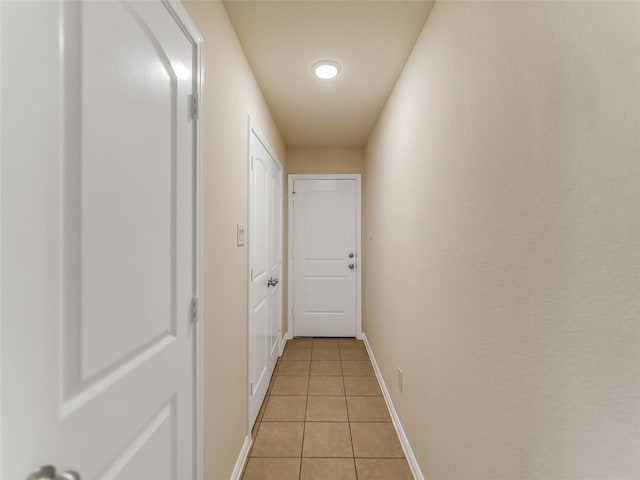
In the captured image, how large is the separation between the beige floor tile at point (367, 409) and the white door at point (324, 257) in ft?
4.54

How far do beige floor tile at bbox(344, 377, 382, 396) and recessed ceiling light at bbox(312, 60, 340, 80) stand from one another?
7.85 ft

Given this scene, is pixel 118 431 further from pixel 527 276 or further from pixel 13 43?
pixel 527 276

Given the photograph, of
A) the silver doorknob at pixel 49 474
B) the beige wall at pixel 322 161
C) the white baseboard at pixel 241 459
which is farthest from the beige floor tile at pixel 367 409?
the beige wall at pixel 322 161

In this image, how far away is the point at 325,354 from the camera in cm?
318

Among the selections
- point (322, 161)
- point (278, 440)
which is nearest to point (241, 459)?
point (278, 440)

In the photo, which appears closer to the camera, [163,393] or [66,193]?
[66,193]

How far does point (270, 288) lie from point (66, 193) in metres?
2.10

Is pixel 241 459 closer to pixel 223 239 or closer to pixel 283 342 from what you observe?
pixel 223 239

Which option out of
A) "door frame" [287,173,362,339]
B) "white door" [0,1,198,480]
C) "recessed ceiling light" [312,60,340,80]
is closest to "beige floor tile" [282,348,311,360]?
"door frame" [287,173,362,339]

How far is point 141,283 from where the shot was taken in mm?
770

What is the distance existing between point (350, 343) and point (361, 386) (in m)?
1.01

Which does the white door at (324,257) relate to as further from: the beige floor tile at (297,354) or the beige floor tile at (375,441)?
the beige floor tile at (375,441)

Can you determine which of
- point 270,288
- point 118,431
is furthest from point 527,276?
point 270,288

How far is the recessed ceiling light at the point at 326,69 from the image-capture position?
1866 mm
